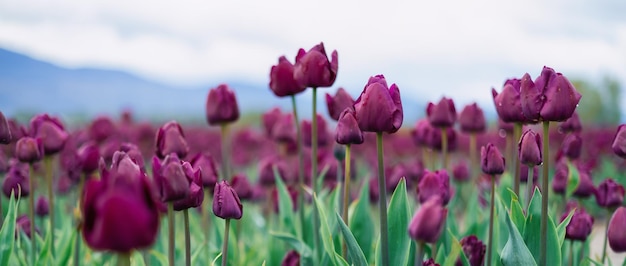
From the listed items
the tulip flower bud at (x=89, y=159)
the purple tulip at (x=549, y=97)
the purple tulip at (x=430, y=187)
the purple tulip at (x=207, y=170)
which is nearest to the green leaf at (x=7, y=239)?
the tulip flower bud at (x=89, y=159)

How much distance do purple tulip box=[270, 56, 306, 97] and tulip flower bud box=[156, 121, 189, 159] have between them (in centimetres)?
51

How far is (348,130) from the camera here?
199 cm

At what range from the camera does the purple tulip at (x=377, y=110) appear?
5.58 feet

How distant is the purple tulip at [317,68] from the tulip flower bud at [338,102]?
0.15 metres

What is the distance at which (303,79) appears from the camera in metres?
2.25

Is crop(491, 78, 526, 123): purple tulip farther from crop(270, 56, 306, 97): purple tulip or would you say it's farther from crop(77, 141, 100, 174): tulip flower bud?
crop(77, 141, 100, 174): tulip flower bud

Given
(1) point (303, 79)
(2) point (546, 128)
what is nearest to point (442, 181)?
(2) point (546, 128)

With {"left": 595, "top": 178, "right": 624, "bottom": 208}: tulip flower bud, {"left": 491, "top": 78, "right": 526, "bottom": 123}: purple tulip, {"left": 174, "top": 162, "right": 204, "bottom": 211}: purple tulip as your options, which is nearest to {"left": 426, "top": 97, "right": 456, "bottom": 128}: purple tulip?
{"left": 595, "top": 178, "right": 624, "bottom": 208}: tulip flower bud

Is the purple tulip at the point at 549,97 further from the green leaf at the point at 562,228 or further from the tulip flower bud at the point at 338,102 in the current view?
the tulip flower bud at the point at 338,102

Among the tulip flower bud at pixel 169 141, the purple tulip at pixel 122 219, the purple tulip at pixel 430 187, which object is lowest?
the purple tulip at pixel 430 187

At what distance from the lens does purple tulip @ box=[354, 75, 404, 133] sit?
1701 millimetres

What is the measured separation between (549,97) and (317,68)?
0.80 m

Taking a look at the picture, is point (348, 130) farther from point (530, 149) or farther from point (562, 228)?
point (562, 228)

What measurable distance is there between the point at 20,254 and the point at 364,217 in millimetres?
1506
